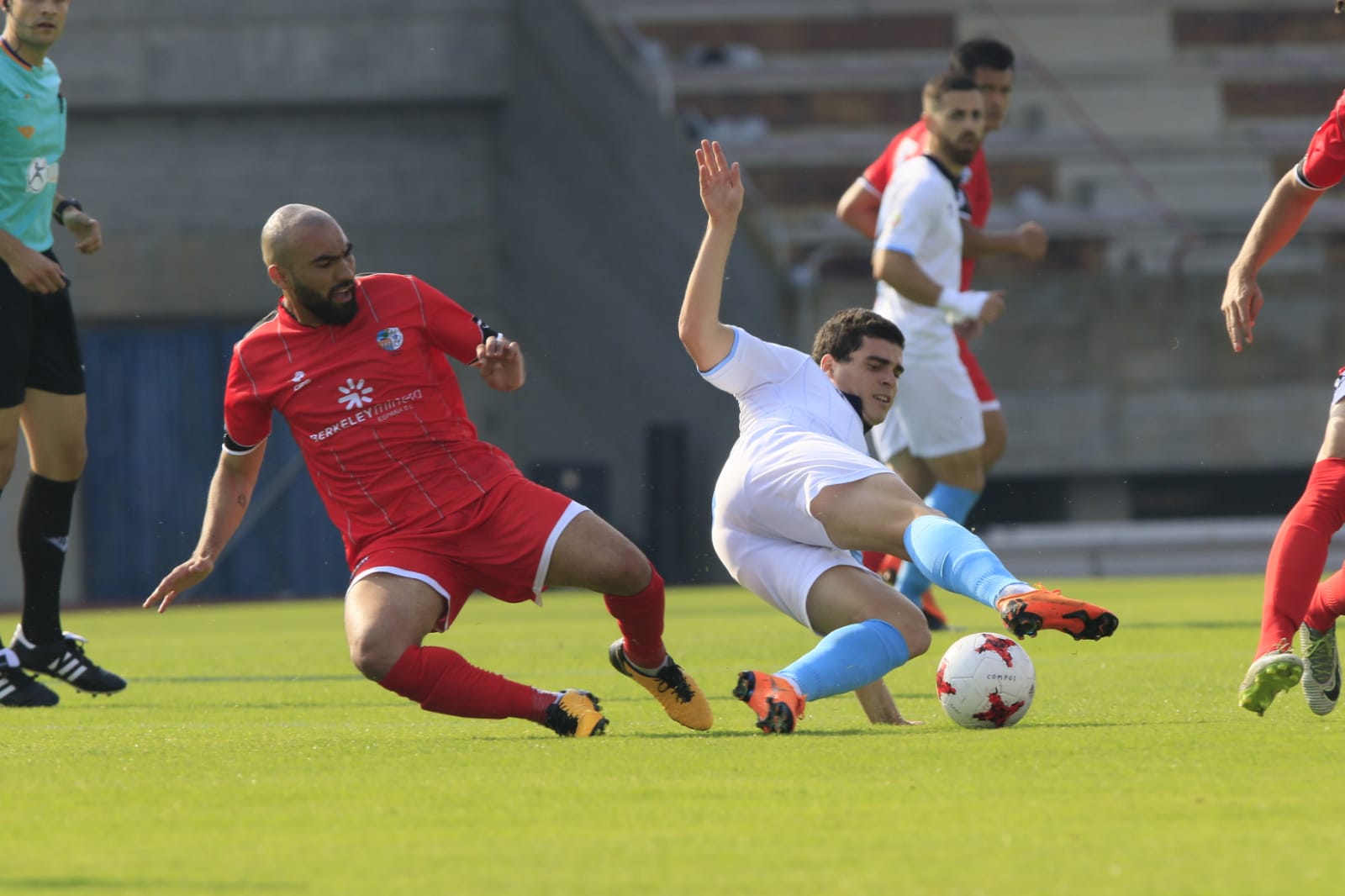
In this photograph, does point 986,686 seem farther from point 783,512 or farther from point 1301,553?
point 1301,553

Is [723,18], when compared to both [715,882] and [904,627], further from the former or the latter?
[715,882]

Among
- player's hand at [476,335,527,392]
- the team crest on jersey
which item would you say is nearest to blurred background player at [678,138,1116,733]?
player's hand at [476,335,527,392]

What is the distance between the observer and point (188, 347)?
809 inches

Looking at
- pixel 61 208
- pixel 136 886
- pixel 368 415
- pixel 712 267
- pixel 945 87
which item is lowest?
pixel 136 886

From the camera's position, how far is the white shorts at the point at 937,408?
8602 mm

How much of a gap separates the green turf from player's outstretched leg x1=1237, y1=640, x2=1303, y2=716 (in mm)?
104

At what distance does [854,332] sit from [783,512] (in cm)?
70

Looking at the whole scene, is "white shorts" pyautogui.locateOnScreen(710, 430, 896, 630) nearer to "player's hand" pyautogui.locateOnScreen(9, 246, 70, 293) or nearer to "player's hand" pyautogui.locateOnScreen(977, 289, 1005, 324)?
"player's hand" pyautogui.locateOnScreen(9, 246, 70, 293)

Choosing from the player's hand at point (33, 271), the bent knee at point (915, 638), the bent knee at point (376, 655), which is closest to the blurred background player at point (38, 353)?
the player's hand at point (33, 271)

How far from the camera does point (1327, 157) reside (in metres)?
4.93

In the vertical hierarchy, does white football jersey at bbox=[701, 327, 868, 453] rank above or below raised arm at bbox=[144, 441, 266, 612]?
above

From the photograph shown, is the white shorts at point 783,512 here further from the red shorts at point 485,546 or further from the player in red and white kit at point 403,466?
the red shorts at point 485,546

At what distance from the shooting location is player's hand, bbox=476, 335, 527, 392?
4926 mm

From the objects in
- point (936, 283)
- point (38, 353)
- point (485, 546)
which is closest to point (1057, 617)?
point (485, 546)
